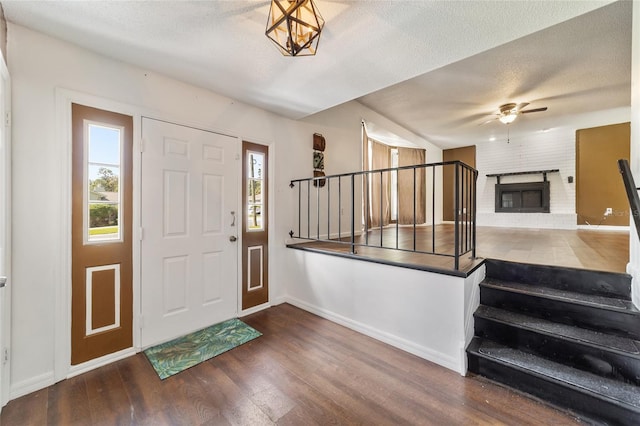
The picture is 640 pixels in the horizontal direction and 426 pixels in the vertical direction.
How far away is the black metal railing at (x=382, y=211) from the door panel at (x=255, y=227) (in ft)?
1.58

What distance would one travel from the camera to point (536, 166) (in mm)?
6441

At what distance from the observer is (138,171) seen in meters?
2.18

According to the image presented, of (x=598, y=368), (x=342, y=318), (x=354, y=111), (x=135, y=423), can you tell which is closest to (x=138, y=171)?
(x=135, y=423)

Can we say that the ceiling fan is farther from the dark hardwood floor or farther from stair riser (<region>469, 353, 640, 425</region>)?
the dark hardwood floor

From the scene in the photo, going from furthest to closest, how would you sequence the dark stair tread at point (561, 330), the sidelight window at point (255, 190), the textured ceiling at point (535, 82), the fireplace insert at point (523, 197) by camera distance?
the fireplace insert at point (523, 197), the sidelight window at point (255, 190), the textured ceiling at point (535, 82), the dark stair tread at point (561, 330)

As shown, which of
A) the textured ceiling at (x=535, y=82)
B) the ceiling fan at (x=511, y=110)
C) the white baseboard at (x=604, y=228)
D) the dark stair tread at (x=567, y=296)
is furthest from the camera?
the white baseboard at (x=604, y=228)

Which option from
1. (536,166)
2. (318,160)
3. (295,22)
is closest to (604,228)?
(536,166)

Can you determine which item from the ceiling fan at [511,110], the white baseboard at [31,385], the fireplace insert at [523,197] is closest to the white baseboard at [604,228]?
the fireplace insert at [523,197]

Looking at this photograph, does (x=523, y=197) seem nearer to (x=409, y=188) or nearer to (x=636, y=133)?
(x=409, y=188)

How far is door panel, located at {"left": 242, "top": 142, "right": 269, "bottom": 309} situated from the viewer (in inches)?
116

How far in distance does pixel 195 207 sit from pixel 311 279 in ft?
4.93

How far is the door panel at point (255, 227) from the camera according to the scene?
2.94m

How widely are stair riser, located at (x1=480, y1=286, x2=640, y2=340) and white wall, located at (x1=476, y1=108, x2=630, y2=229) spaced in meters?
4.90

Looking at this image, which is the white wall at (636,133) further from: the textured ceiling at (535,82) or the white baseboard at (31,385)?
the white baseboard at (31,385)
